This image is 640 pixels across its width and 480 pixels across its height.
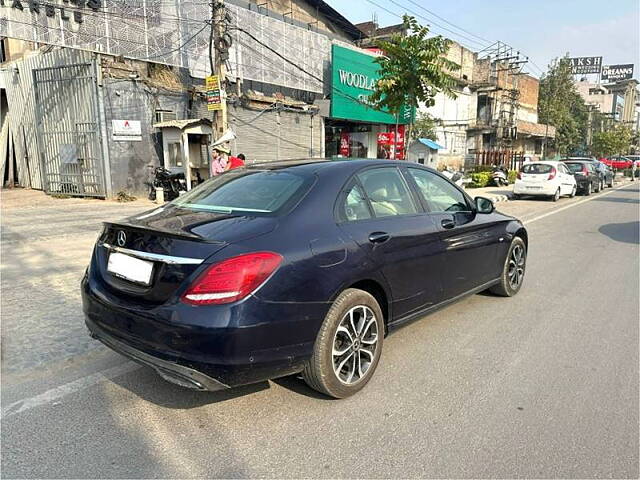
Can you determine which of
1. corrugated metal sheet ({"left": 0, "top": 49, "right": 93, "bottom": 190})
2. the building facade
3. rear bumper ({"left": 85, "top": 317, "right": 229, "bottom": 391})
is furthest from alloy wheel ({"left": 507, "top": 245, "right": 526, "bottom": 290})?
corrugated metal sheet ({"left": 0, "top": 49, "right": 93, "bottom": 190})

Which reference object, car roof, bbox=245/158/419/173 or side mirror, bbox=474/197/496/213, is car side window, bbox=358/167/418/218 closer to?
car roof, bbox=245/158/419/173

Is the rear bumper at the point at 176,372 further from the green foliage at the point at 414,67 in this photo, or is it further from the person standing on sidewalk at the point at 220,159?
the green foliage at the point at 414,67

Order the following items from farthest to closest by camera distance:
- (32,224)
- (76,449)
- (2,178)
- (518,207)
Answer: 1. (2,178)
2. (518,207)
3. (32,224)
4. (76,449)

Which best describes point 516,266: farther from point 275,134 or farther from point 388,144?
point 388,144

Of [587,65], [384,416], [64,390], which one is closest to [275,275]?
[384,416]

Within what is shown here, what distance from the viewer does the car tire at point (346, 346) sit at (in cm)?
281

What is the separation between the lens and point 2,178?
630 inches

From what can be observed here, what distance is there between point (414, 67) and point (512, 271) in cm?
930

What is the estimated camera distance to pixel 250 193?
328cm

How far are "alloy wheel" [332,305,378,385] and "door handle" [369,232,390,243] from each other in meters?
0.48

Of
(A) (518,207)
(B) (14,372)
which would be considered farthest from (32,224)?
(A) (518,207)

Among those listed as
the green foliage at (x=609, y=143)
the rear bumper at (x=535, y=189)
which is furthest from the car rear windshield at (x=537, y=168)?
the green foliage at (x=609, y=143)

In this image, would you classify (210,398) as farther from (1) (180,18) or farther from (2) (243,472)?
(1) (180,18)

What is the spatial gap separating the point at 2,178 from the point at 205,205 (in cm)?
1666
